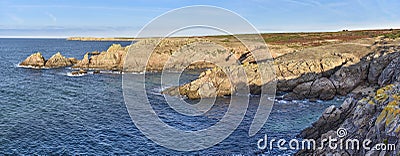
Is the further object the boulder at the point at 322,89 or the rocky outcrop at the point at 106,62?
the rocky outcrop at the point at 106,62

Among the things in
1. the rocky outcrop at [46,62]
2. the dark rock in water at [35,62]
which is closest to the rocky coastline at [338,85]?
the rocky outcrop at [46,62]

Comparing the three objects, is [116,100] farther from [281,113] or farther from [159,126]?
[281,113]

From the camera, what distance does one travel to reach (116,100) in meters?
52.1

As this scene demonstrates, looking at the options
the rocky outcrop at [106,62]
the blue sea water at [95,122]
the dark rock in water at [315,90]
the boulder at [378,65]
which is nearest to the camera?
the blue sea water at [95,122]

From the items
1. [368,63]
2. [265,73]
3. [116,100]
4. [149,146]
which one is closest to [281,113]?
[265,73]

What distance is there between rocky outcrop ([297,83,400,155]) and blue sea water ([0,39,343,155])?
486 centimetres

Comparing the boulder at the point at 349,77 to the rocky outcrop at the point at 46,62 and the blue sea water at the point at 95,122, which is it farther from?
the rocky outcrop at the point at 46,62

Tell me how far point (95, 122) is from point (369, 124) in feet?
101

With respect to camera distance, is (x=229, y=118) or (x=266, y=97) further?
(x=266, y=97)

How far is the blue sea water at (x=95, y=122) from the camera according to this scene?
30750mm

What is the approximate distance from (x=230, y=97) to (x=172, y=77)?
25139 mm

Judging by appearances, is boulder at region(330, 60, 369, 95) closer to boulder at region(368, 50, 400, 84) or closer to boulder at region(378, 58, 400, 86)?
boulder at region(368, 50, 400, 84)

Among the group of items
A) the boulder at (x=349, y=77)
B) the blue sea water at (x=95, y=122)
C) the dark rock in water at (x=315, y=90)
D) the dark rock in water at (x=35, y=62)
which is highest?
the dark rock in water at (x=35, y=62)
